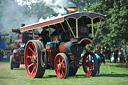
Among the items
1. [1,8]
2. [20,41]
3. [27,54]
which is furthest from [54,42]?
[1,8]

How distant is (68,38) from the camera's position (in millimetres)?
12102

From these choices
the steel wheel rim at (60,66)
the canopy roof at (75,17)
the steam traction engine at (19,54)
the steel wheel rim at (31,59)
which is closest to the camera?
the canopy roof at (75,17)

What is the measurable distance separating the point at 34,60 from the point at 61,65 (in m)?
1.43

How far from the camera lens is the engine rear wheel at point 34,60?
467 inches

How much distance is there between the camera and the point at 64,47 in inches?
465

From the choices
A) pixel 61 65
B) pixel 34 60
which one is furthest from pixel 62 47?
pixel 34 60

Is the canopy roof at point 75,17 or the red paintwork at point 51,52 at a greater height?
the canopy roof at point 75,17

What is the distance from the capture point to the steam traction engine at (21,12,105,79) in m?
11.5

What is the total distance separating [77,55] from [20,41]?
801cm

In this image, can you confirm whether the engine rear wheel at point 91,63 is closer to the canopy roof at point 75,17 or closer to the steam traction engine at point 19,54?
the canopy roof at point 75,17

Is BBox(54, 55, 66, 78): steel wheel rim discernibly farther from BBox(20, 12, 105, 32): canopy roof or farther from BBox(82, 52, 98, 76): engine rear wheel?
BBox(20, 12, 105, 32): canopy roof

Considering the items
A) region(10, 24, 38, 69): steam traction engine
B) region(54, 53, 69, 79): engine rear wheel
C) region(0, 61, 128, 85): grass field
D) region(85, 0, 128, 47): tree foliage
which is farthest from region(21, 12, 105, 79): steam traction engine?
region(85, 0, 128, 47): tree foliage

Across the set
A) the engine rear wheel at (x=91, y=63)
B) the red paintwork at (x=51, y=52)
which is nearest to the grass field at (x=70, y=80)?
the engine rear wheel at (x=91, y=63)

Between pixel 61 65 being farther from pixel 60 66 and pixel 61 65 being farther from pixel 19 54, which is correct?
pixel 19 54
